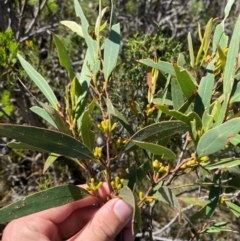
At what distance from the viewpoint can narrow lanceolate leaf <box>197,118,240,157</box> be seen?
79 cm

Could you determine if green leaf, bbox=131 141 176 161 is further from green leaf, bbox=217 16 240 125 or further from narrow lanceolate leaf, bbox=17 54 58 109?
narrow lanceolate leaf, bbox=17 54 58 109

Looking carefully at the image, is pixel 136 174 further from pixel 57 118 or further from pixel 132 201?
pixel 57 118

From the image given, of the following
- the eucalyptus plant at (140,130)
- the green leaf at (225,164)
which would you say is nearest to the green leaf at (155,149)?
the eucalyptus plant at (140,130)

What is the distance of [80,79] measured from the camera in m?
1.07

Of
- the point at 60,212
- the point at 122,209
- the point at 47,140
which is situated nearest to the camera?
the point at 47,140

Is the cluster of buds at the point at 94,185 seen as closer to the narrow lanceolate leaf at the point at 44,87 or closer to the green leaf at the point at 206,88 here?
the narrow lanceolate leaf at the point at 44,87

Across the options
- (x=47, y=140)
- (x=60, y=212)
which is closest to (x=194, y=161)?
(x=47, y=140)

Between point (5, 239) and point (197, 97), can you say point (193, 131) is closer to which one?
point (197, 97)

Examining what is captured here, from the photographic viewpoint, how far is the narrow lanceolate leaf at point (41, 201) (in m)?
0.87

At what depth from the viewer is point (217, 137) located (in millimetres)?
824

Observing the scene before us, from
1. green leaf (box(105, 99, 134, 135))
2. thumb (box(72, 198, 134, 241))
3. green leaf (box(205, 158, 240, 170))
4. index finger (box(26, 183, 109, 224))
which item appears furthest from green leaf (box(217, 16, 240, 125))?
index finger (box(26, 183, 109, 224))

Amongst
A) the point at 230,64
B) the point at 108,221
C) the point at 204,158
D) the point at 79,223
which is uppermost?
the point at 230,64

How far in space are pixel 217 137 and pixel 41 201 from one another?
0.44 meters

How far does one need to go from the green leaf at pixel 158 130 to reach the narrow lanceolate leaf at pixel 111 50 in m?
0.21
